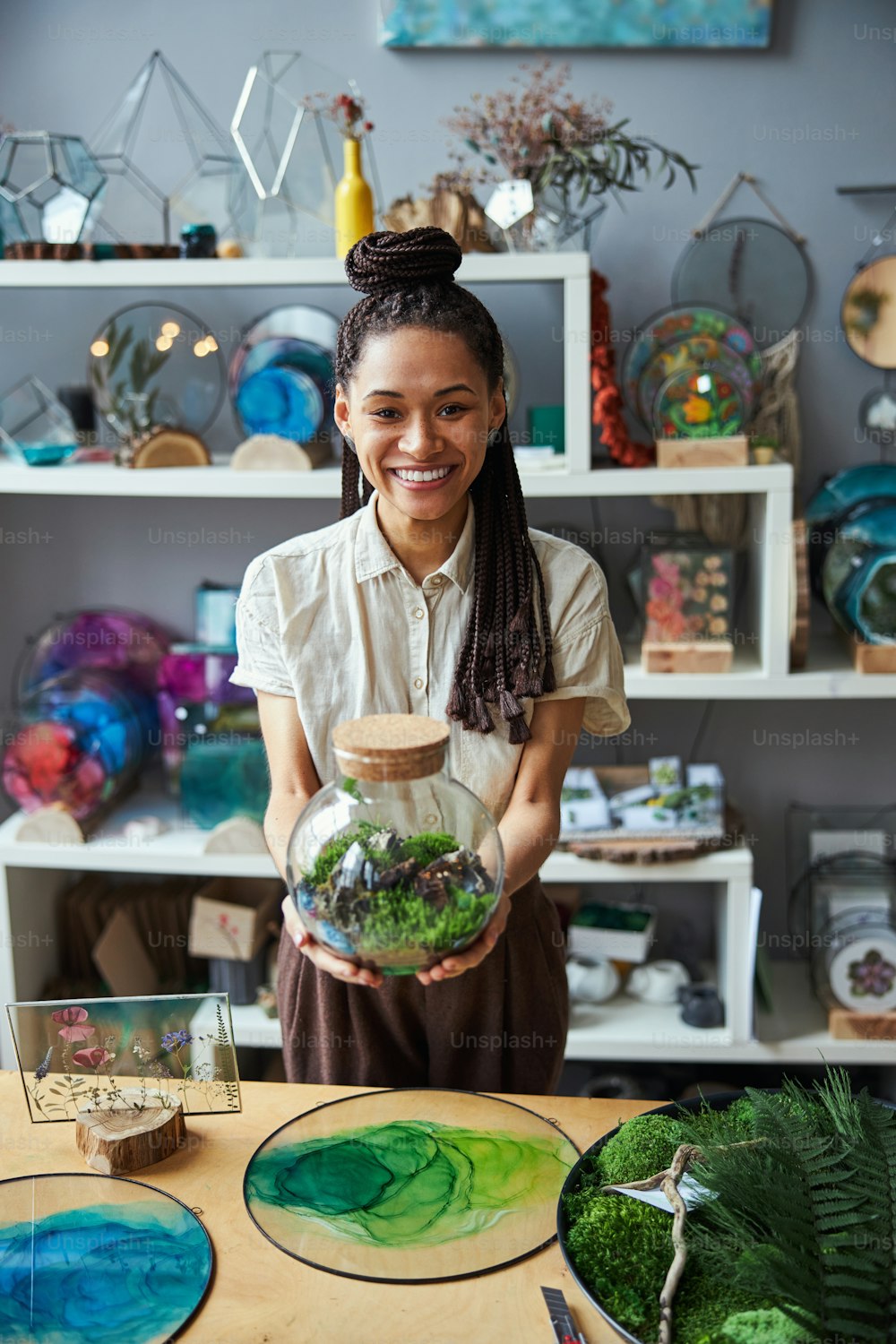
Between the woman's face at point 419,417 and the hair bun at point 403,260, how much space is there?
0.06 metres

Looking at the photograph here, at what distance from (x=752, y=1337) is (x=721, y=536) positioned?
1.69 m

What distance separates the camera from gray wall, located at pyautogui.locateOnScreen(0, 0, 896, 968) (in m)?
2.32

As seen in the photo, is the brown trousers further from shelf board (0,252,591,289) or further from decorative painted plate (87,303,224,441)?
decorative painted plate (87,303,224,441)

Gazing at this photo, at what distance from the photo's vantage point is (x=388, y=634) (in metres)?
1.46

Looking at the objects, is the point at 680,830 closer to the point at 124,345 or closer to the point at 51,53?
the point at 124,345

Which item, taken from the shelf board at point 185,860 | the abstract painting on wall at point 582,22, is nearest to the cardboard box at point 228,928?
the shelf board at point 185,860

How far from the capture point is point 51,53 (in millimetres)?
2404

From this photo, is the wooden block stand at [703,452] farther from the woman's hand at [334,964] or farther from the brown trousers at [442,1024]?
the woman's hand at [334,964]

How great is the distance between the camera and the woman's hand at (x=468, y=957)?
3.63 feet

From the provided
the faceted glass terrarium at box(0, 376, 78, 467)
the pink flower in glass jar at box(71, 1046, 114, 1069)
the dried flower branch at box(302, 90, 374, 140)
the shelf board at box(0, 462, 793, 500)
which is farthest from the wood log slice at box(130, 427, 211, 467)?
the pink flower in glass jar at box(71, 1046, 114, 1069)

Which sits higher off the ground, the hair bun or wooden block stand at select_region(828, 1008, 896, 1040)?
the hair bun

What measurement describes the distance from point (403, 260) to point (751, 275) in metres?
1.30

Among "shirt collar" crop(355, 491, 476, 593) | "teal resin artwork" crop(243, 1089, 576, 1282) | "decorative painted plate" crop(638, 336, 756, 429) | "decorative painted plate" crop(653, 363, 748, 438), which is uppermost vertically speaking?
"decorative painted plate" crop(638, 336, 756, 429)

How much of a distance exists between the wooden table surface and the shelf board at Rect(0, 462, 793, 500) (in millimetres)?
1222
